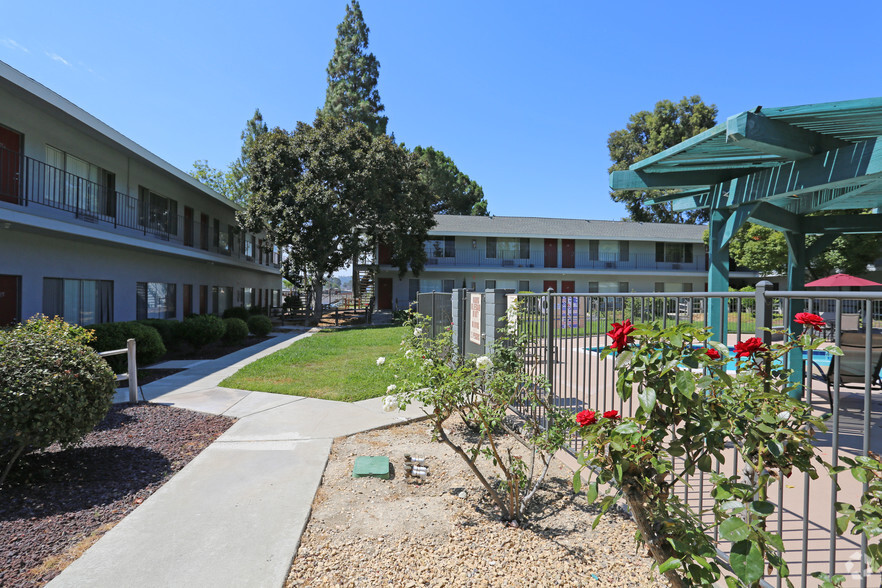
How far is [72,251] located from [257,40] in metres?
9.04

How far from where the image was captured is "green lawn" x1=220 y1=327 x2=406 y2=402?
7673 mm

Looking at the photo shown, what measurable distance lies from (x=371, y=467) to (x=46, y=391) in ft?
9.68

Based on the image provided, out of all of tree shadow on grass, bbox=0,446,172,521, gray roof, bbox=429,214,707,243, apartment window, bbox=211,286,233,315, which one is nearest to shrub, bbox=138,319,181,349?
apartment window, bbox=211,286,233,315

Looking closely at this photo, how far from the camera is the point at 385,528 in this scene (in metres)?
3.25

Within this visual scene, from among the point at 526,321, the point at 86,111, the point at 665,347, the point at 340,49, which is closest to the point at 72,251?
the point at 86,111

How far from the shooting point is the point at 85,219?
1154 centimetres

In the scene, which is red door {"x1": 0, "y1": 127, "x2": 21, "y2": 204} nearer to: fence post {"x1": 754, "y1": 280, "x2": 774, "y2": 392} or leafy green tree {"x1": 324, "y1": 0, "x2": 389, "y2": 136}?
fence post {"x1": 754, "y1": 280, "x2": 774, "y2": 392}

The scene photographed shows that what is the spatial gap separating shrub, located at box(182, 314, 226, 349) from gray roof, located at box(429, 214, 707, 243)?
17.9 meters

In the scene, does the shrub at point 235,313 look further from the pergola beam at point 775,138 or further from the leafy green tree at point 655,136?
the leafy green tree at point 655,136

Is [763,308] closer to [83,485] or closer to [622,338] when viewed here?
[622,338]

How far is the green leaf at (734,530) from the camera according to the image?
1.33 m

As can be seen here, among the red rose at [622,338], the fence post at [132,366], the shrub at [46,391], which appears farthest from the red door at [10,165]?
the red rose at [622,338]

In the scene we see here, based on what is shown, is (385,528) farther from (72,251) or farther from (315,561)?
(72,251)

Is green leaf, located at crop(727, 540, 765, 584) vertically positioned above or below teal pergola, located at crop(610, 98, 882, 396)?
below
